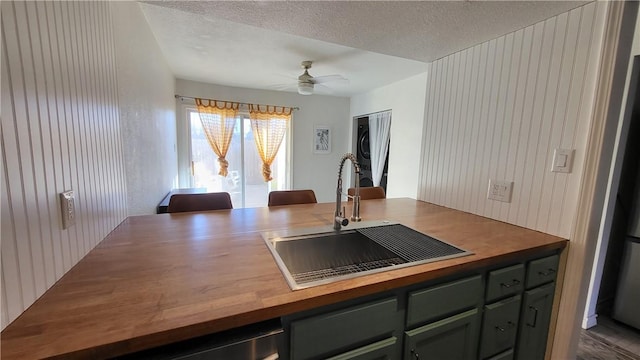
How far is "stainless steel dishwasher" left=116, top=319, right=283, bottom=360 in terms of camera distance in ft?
1.97

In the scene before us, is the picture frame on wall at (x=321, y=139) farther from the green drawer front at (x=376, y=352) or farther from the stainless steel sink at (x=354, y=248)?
the green drawer front at (x=376, y=352)

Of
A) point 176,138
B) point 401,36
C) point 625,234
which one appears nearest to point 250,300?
point 401,36

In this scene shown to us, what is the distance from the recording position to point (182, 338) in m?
0.59

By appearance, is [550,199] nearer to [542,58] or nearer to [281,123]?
[542,58]

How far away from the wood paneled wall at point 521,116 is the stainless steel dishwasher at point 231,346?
149 centimetres

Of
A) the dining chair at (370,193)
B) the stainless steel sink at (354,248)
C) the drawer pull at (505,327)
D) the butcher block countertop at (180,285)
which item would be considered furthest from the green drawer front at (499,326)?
the dining chair at (370,193)

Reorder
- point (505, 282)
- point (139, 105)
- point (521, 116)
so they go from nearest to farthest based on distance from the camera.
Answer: point (505, 282)
point (521, 116)
point (139, 105)

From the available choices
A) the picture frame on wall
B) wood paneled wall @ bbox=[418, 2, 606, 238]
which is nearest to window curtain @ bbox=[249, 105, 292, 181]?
the picture frame on wall

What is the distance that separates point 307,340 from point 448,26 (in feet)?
5.59

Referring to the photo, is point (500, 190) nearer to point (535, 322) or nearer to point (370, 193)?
point (535, 322)

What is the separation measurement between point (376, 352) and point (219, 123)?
152 inches

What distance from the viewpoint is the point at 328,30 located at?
1.53 m

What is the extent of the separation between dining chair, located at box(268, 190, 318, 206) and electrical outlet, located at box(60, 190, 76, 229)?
1.18 meters

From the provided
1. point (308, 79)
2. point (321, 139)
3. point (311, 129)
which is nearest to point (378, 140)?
point (321, 139)
